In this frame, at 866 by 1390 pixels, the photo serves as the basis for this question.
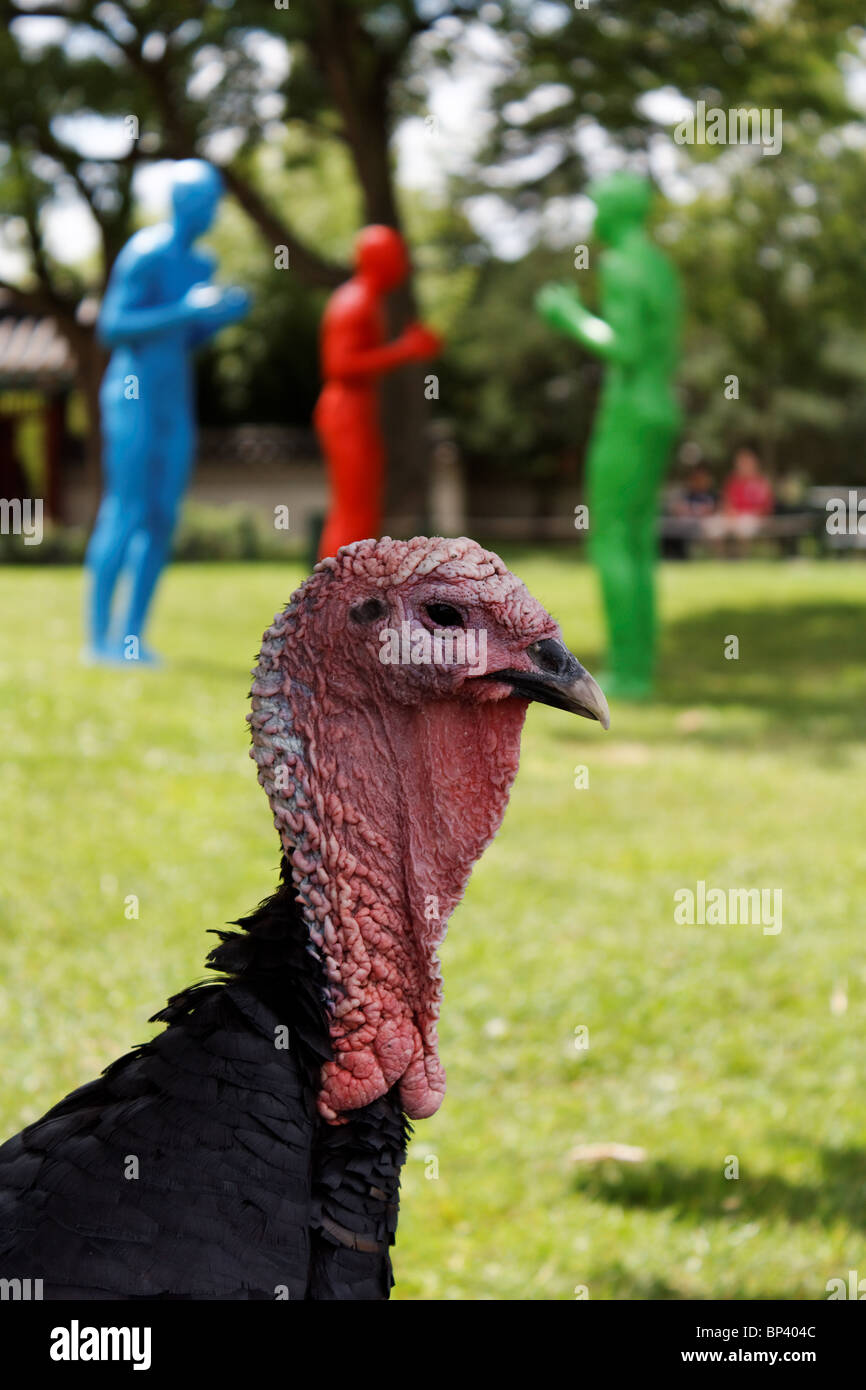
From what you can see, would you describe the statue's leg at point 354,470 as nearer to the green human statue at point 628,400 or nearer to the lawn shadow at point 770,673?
the green human statue at point 628,400

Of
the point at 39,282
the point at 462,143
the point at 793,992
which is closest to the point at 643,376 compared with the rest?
the point at 793,992

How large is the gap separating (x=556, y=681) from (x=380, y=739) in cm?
27

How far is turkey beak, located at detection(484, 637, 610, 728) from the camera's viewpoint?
2043 millimetres

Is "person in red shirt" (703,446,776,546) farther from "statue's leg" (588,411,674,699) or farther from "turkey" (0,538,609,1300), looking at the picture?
"turkey" (0,538,609,1300)

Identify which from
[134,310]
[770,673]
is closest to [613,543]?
[770,673]

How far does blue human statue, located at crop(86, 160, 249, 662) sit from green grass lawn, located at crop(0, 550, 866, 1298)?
2.38 feet

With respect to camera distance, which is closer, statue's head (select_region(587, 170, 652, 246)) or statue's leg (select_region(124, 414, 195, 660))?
statue's leg (select_region(124, 414, 195, 660))

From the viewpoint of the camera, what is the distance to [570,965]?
5539mm

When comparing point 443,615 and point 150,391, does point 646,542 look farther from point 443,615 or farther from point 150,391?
point 443,615

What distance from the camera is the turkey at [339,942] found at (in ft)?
6.27

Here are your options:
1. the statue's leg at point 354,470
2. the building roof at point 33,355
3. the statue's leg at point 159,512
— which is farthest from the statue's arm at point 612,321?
the building roof at point 33,355

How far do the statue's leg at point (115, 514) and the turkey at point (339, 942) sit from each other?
345 inches

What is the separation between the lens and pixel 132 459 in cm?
1047

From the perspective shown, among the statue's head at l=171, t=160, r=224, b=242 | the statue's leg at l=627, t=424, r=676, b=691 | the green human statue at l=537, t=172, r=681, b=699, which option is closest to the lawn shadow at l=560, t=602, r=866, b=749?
the statue's leg at l=627, t=424, r=676, b=691
